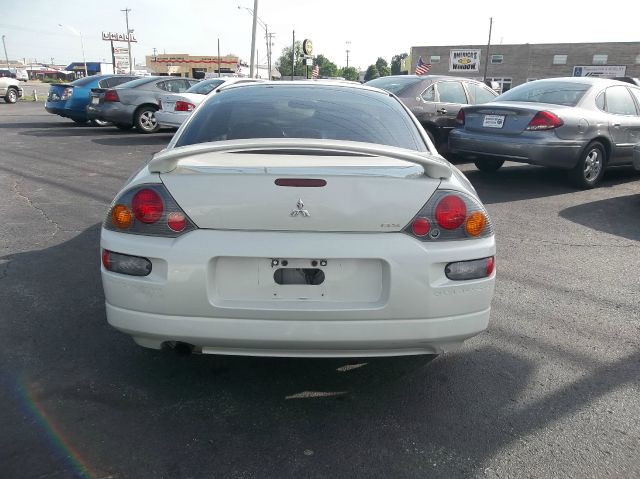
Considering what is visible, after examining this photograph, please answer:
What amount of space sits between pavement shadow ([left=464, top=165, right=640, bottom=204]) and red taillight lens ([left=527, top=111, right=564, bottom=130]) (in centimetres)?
90

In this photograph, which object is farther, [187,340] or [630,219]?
[630,219]

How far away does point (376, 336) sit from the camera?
7.86 ft

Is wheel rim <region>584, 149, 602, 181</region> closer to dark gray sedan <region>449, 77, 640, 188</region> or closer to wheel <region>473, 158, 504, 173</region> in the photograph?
dark gray sedan <region>449, 77, 640, 188</region>

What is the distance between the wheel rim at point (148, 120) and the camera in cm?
1428

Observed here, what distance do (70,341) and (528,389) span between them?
100.0 inches

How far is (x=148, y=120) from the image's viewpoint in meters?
14.4

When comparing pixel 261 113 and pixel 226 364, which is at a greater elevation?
pixel 261 113

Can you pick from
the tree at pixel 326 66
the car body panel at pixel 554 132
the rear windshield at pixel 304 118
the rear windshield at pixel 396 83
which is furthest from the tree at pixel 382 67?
the rear windshield at pixel 304 118

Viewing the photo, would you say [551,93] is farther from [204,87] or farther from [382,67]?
[382,67]

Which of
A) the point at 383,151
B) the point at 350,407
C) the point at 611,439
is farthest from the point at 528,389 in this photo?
the point at 383,151

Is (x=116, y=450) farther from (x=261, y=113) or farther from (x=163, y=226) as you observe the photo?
(x=261, y=113)

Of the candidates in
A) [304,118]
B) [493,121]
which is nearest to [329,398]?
[304,118]

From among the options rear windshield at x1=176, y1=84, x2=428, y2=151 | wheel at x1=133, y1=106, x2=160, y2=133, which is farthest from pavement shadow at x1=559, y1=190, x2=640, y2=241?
wheel at x1=133, y1=106, x2=160, y2=133

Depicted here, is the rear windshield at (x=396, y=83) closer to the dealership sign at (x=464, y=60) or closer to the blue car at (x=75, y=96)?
the blue car at (x=75, y=96)
